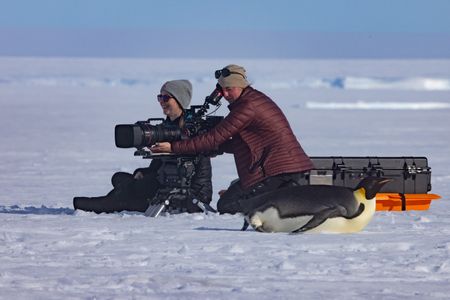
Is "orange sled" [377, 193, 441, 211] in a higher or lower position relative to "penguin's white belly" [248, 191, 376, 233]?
higher

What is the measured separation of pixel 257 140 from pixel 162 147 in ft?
2.13

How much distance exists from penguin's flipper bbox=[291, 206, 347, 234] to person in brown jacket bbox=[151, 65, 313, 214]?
2.37ft

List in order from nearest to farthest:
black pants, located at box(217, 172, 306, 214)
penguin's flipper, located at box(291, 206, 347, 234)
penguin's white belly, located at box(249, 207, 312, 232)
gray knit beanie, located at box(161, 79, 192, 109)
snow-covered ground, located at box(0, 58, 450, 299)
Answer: snow-covered ground, located at box(0, 58, 450, 299), penguin's flipper, located at box(291, 206, 347, 234), penguin's white belly, located at box(249, 207, 312, 232), black pants, located at box(217, 172, 306, 214), gray knit beanie, located at box(161, 79, 192, 109)

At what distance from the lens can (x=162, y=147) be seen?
27.7ft

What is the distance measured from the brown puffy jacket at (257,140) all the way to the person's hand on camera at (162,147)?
Answer: 0.04m

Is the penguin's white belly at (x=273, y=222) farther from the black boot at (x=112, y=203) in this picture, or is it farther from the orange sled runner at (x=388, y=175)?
the black boot at (x=112, y=203)

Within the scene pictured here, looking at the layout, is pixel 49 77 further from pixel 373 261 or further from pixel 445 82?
pixel 373 261

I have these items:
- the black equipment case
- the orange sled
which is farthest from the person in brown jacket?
the orange sled

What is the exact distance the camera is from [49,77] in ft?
215

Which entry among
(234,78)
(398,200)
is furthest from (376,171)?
(234,78)

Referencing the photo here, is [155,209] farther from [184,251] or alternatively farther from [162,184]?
[184,251]

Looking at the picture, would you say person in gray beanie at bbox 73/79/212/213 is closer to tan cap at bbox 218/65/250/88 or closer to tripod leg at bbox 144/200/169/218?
tripod leg at bbox 144/200/169/218

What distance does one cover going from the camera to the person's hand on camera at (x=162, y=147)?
844 cm

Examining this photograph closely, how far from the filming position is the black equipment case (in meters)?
9.07
